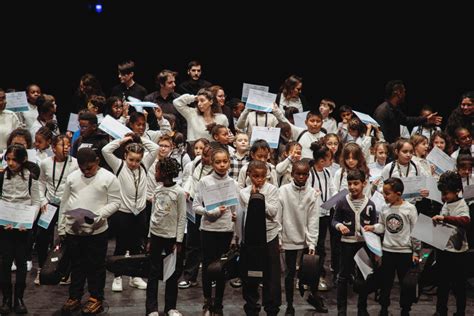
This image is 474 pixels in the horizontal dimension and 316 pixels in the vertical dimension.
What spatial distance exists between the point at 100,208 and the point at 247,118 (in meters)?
3.09

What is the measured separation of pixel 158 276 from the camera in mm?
6762

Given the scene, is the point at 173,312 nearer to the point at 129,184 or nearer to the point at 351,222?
the point at 129,184

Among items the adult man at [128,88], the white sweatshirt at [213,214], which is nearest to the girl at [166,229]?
the white sweatshirt at [213,214]

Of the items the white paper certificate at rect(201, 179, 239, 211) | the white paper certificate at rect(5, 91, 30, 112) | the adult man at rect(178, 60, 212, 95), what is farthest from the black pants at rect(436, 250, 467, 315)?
the white paper certificate at rect(5, 91, 30, 112)

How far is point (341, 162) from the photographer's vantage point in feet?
25.5

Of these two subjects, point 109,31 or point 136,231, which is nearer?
point 136,231

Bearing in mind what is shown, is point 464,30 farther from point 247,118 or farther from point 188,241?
Answer: point 188,241

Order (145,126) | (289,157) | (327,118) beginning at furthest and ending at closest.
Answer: (327,118)
(145,126)
(289,157)

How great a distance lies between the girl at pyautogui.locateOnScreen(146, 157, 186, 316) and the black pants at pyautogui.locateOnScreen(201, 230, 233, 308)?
233 millimetres

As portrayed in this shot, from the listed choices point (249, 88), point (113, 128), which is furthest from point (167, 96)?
point (113, 128)

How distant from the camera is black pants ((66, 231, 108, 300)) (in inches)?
270

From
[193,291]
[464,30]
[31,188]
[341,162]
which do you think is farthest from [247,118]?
[464,30]

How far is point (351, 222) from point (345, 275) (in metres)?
0.46

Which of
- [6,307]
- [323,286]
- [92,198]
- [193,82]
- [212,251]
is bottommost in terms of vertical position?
[6,307]
